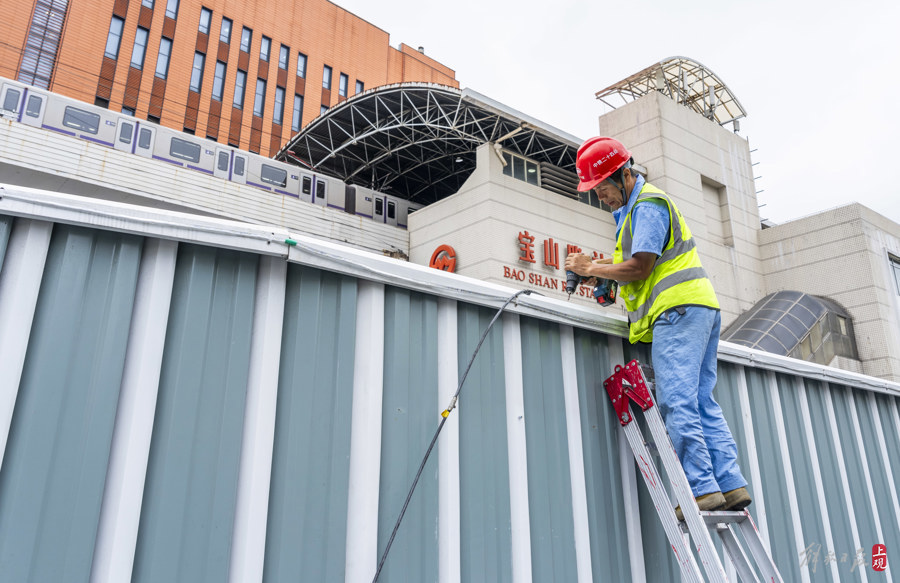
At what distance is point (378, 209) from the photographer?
22.1 m

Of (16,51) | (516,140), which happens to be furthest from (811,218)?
(16,51)

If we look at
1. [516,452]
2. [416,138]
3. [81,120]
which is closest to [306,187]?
[416,138]

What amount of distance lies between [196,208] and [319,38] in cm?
2319

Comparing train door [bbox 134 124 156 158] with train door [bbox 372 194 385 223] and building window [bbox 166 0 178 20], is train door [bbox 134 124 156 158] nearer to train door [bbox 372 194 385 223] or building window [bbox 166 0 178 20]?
train door [bbox 372 194 385 223]

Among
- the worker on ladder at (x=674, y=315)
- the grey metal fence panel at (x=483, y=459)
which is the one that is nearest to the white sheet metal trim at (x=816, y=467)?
the worker on ladder at (x=674, y=315)

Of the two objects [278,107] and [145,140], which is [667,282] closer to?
[145,140]

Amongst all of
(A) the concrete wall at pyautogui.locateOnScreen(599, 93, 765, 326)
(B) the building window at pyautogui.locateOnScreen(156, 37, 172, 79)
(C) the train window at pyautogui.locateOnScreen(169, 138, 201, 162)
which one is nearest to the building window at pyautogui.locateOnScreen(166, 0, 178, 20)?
(B) the building window at pyautogui.locateOnScreen(156, 37, 172, 79)

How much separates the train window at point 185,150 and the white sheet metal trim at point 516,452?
18985 millimetres

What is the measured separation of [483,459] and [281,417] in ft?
2.76

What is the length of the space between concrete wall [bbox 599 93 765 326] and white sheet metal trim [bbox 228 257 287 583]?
22.0m

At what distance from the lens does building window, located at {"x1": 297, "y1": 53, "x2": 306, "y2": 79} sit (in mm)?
35625

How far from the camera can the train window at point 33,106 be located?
15.9 m

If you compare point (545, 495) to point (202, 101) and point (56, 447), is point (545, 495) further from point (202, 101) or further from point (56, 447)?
point (202, 101)

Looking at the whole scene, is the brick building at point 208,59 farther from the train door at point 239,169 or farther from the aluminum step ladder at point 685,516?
the aluminum step ladder at point 685,516
